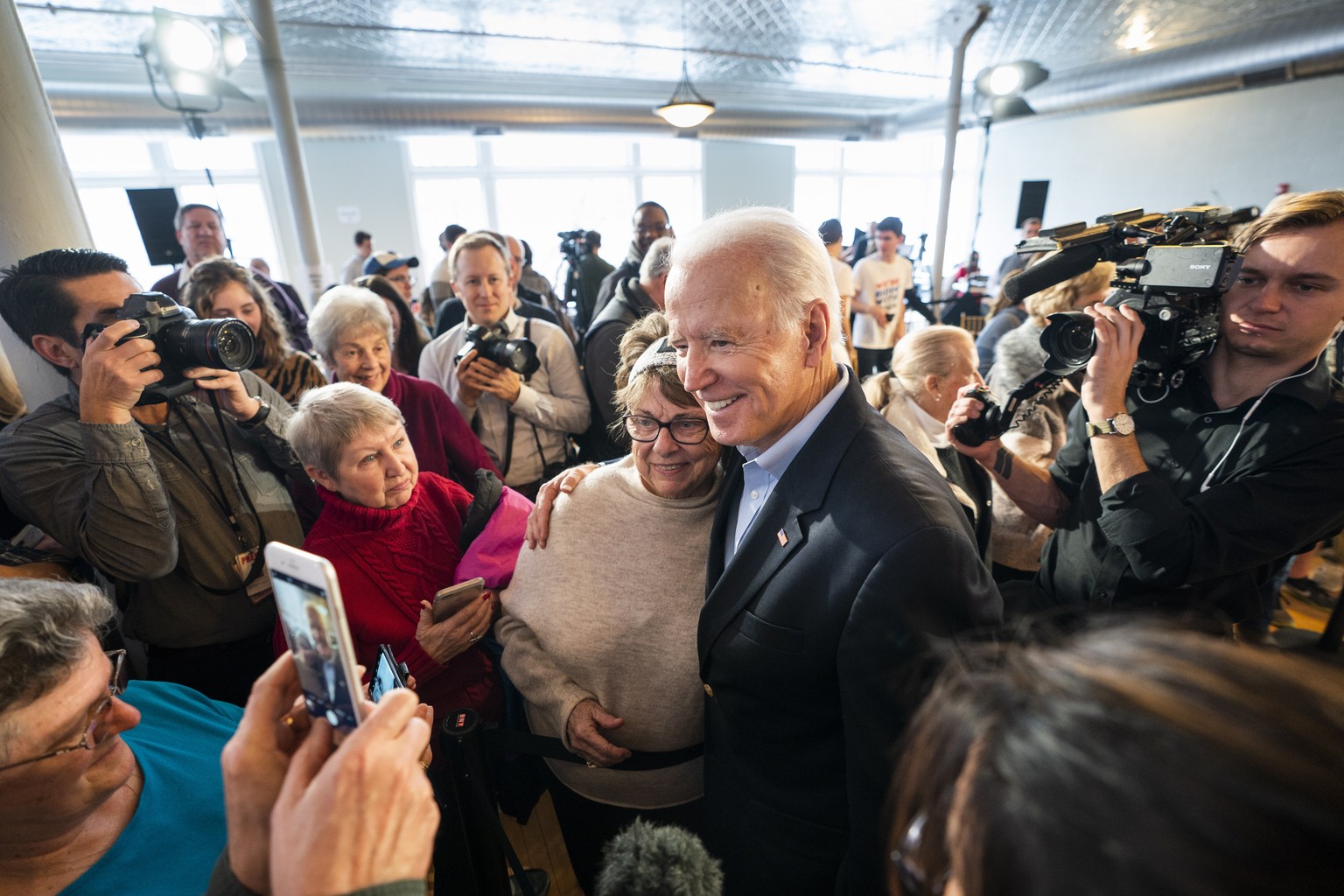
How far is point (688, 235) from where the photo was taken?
114cm

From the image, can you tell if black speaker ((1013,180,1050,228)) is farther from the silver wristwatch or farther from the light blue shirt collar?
the light blue shirt collar

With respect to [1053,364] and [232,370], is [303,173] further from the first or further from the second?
[1053,364]

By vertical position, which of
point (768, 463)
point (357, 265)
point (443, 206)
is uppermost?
point (443, 206)

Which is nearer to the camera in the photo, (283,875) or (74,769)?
(283,875)

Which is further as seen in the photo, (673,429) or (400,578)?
(400,578)

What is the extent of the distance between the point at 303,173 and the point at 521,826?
195 inches

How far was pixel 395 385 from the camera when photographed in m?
2.12

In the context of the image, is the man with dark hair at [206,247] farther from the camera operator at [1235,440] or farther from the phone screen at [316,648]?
the camera operator at [1235,440]

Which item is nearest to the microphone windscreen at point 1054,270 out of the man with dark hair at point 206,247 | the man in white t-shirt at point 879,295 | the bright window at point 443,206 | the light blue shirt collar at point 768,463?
the light blue shirt collar at point 768,463

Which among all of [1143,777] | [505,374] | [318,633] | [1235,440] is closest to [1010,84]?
[1235,440]

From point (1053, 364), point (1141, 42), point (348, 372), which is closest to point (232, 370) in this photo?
point (348, 372)

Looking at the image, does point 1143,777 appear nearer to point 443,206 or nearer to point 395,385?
point 395,385

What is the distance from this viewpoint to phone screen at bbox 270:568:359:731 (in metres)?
0.61

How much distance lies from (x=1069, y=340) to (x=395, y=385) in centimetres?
203
